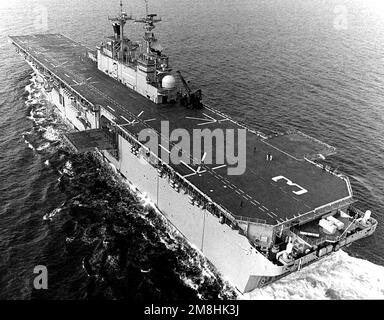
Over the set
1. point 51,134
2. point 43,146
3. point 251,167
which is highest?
point 251,167

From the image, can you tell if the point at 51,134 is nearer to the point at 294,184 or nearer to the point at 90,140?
the point at 90,140

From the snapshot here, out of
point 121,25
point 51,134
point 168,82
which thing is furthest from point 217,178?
point 121,25

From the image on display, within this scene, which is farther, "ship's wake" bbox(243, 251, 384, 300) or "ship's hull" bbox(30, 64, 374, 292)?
"ship's wake" bbox(243, 251, 384, 300)

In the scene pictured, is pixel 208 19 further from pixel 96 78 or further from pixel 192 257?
pixel 192 257

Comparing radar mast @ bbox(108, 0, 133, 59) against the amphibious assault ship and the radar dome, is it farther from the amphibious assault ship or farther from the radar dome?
the radar dome

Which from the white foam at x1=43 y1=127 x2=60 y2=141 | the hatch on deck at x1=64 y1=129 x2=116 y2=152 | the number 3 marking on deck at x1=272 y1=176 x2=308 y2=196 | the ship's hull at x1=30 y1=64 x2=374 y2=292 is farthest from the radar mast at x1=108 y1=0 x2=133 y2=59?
the number 3 marking on deck at x1=272 y1=176 x2=308 y2=196

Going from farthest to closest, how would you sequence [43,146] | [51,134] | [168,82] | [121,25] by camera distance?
[121,25]
[51,134]
[43,146]
[168,82]

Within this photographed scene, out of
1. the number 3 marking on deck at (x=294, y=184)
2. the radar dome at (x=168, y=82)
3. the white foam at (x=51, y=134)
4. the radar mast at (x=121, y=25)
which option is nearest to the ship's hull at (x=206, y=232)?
the number 3 marking on deck at (x=294, y=184)
